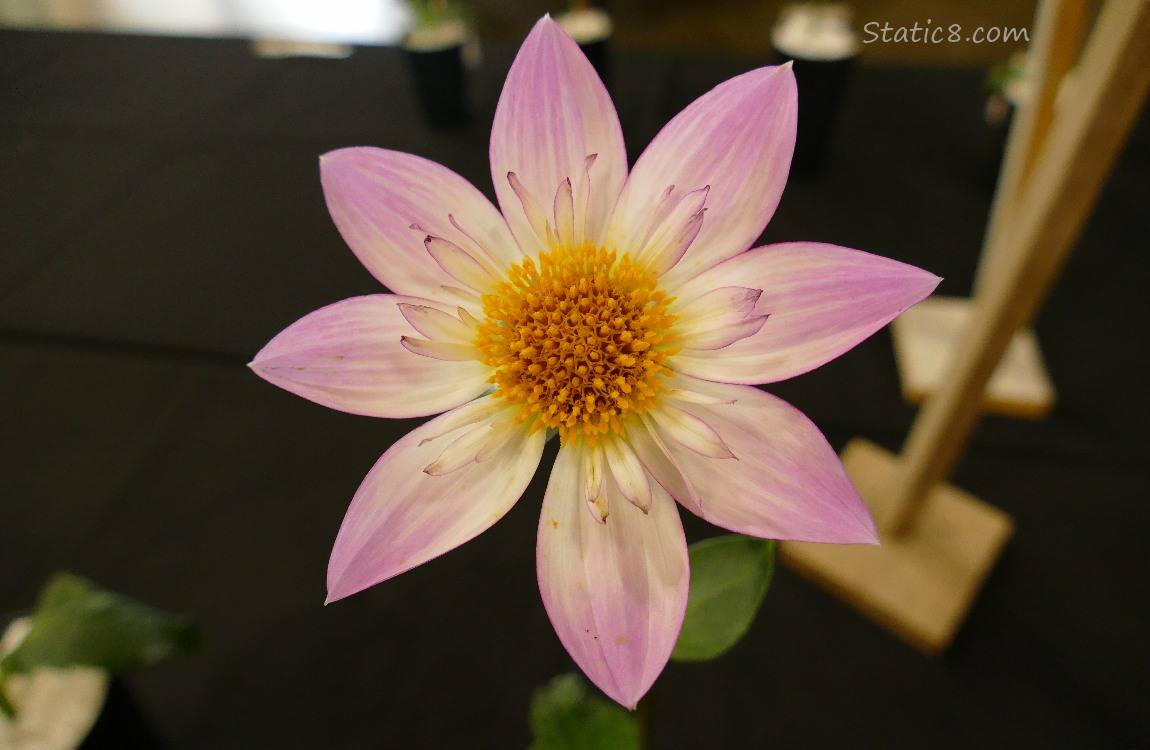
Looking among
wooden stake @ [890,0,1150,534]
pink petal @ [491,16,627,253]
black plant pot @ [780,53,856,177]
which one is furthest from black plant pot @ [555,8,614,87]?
pink petal @ [491,16,627,253]

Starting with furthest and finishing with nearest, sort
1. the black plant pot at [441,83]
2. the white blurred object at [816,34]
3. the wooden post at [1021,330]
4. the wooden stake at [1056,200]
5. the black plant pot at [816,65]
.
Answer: the white blurred object at [816,34]
the black plant pot at [816,65]
the black plant pot at [441,83]
the wooden post at [1021,330]
the wooden stake at [1056,200]

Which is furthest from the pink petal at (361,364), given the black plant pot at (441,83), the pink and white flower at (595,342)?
the black plant pot at (441,83)

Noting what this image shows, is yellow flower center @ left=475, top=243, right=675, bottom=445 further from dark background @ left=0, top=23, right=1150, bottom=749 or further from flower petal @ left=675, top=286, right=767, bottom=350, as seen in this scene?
dark background @ left=0, top=23, right=1150, bottom=749

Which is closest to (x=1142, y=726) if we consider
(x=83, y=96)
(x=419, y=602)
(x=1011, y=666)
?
(x=1011, y=666)

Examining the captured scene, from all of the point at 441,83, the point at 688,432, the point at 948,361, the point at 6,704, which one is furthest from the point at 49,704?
the point at 948,361

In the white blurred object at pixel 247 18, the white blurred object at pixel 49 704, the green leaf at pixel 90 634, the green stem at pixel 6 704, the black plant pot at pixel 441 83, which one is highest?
the white blurred object at pixel 247 18

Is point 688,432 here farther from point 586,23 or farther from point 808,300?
point 586,23

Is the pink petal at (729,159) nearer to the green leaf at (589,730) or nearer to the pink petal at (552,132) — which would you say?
the pink petal at (552,132)
